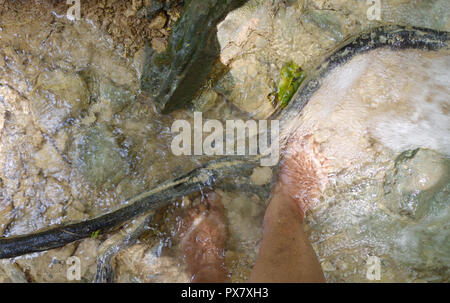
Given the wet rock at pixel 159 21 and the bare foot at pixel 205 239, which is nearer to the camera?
the wet rock at pixel 159 21

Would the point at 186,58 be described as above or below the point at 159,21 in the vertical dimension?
below

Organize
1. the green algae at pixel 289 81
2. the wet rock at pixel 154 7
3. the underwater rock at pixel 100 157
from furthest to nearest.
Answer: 1. the underwater rock at pixel 100 157
2. the green algae at pixel 289 81
3. the wet rock at pixel 154 7

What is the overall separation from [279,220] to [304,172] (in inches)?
20.6

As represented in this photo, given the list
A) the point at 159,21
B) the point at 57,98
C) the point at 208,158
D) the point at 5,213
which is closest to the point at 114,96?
the point at 57,98

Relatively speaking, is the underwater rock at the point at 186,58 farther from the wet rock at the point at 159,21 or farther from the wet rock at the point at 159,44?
the wet rock at the point at 159,21

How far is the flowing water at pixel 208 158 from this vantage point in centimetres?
256

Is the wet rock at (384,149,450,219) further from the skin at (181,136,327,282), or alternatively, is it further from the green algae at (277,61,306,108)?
the green algae at (277,61,306,108)

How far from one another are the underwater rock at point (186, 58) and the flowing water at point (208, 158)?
0.44 ft

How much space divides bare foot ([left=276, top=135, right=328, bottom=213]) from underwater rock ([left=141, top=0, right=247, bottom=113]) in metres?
1.03

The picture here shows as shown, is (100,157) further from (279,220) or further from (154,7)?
(279,220)

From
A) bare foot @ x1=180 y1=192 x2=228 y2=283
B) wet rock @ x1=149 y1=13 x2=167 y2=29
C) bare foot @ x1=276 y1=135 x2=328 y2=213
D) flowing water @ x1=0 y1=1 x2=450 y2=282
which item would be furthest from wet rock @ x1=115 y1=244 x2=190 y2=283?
wet rock @ x1=149 y1=13 x2=167 y2=29

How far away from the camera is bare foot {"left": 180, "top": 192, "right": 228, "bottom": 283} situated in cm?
280

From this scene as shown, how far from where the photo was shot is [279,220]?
246 cm

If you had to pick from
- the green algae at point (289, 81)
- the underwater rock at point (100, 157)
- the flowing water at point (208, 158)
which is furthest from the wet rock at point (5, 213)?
the green algae at point (289, 81)
